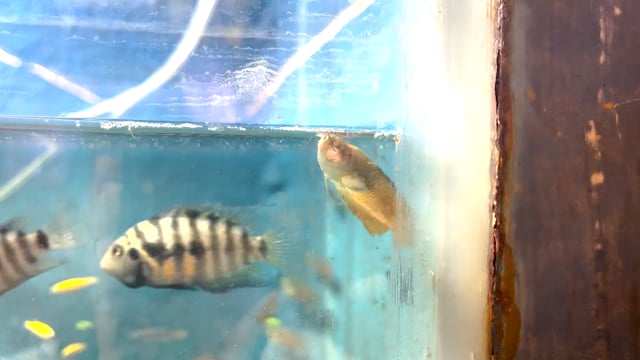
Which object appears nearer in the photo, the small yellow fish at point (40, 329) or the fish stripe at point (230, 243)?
the fish stripe at point (230, 243)

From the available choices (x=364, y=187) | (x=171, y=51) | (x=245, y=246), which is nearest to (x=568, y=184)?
(x=364, y=187)

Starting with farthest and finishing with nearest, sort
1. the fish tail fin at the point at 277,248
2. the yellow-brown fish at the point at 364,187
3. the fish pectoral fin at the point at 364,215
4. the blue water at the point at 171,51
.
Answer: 1. the blue water at the point at 171,51
2. the fish tail fin at the point at 277,248
3. the fish pectoral fin at the point at 364,215
4. the yellow-brown fish at the point at 364,187

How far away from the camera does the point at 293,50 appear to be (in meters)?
2.41

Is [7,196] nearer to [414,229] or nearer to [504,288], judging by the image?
[414,229]

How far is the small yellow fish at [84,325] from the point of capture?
1901 mm

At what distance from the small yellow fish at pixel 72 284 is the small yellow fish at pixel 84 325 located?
123 mm

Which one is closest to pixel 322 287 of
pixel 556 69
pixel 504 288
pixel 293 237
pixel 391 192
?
pixel 293 237

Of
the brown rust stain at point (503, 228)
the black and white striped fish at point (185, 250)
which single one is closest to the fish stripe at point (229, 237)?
the black and white striped fish at point (185, 250)

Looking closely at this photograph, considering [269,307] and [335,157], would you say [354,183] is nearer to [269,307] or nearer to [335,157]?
[335,157]

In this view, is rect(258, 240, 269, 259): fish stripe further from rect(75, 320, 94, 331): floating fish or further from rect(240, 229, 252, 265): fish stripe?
rect(75, 320, 94, 331): floating fish

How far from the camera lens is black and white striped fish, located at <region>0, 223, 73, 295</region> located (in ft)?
5.33

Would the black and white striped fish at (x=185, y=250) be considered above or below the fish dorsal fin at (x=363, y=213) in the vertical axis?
below

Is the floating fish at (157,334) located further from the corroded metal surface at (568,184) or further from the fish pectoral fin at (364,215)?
the corroded metal surface at (568,184)

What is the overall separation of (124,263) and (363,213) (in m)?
0.80
